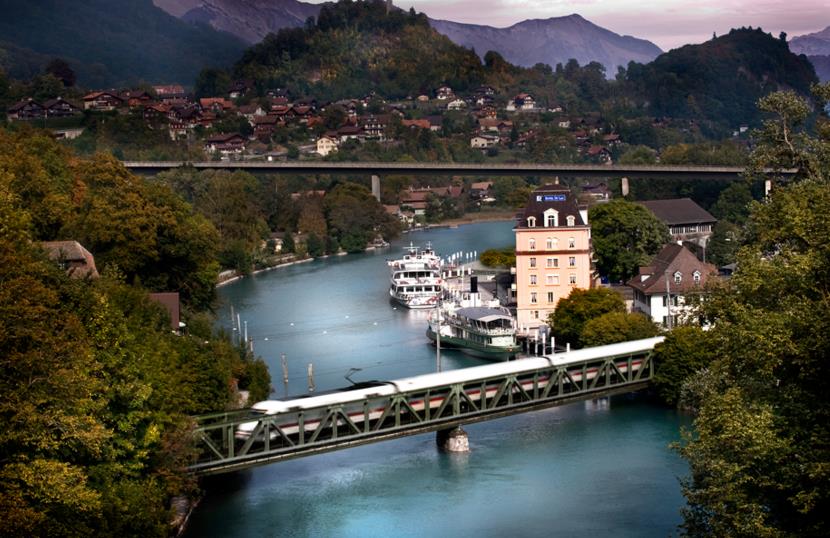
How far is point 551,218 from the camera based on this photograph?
22.0 meters

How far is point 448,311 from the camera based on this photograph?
74.8 ft

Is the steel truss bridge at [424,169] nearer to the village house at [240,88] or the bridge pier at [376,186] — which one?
the bridge pier at [376,186]

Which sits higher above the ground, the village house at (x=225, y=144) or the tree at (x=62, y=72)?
the tree at (x=62, y=72)

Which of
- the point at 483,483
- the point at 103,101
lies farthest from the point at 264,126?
the point at 483,483

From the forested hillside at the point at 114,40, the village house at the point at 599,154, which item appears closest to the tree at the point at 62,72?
the forested hillside at the point at 114,40

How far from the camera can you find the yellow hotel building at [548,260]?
71.6 ft

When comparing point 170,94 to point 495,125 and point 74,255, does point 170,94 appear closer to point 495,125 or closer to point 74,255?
point 495,125

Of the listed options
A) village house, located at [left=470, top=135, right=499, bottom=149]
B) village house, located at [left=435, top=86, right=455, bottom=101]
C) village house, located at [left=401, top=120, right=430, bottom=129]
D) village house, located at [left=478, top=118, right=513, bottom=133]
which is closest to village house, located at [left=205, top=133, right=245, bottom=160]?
village house, located at [left=401, top=120, right=430, bottom=129]

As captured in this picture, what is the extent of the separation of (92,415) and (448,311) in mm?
13043

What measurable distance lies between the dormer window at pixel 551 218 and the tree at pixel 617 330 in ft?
10.4

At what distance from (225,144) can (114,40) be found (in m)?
53.7

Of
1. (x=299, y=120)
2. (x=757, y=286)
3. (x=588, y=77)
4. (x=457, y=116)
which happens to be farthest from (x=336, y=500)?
(x=588, y=77)

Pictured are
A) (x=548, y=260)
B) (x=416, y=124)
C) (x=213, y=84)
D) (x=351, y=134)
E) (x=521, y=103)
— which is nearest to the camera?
(x=548, y=260)

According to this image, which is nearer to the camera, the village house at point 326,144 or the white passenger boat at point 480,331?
the white passenger boat at point 480,331
